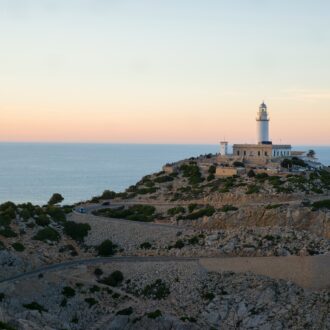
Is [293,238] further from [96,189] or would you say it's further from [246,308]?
[96,189]

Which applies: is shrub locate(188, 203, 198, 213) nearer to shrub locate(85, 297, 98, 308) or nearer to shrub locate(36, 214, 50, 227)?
shrub locate(36, 214, 50, 227)

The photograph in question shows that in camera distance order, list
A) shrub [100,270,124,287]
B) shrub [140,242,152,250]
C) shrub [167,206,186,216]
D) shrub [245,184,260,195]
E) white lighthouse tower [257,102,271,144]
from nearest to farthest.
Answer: shrub [100,270,124,287], shrub [140,242,152,250], shrub [167,206,186,216], shrub [245,184,260,195], white lighthouse tower [257,102,271,144]

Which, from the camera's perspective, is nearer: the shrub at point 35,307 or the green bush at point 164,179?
the shrub at point 35,307

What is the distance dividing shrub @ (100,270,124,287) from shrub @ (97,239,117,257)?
12.6 feet

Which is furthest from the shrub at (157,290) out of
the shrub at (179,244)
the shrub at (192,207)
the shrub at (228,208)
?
the shrub at (192,207)

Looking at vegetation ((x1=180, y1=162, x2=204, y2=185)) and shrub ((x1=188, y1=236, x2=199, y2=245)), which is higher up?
vegetation ((x1=180, y1=162, x2=204, y2=185))

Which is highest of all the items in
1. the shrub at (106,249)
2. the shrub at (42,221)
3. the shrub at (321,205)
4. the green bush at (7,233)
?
the shrub at (321,205)

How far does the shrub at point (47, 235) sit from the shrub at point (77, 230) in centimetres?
129

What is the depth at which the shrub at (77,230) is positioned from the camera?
132 feet

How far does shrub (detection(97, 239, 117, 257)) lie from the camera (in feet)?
125

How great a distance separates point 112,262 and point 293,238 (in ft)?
34.3

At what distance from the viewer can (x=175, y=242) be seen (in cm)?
3856

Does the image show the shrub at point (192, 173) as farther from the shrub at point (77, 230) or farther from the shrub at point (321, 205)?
the shrub at point (321, 205)

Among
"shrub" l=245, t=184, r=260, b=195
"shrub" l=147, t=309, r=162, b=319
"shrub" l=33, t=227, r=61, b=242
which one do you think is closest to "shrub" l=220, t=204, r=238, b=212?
"shrub" l=245, t=184, r=260, b=195
